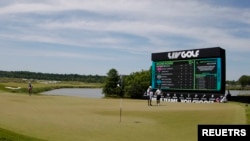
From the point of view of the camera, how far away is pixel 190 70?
161 ft

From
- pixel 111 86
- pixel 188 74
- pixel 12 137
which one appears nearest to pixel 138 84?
pixel 111 86

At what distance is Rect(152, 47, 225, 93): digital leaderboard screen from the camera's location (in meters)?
45.6

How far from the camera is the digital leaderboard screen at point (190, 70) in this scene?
45.6 meters

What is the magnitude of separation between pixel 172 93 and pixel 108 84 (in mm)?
53038

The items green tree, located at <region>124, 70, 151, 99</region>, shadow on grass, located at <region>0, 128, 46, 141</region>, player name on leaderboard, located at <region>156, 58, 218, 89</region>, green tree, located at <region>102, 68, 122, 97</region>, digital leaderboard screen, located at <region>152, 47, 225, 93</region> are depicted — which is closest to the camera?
shadow on grass, located at <region>0, 128, 46, 141</region>

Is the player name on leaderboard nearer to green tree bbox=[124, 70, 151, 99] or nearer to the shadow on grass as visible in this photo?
the shadow on grass

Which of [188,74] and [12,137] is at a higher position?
[188,74]

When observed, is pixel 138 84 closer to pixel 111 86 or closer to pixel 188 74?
pixel 111 86

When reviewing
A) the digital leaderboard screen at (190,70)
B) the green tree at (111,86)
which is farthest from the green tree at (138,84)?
the digital leaderboard screen at (190,70)

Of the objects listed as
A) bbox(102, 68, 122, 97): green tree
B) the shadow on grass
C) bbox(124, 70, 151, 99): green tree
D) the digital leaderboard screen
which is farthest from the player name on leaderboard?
bbox(102, 68, 122, 97): green tree

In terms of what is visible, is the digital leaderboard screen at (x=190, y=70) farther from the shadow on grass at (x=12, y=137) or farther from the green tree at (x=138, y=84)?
the green tree at (x=138, y=84)

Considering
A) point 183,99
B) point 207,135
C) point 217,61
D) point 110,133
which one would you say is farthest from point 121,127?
point 183,99

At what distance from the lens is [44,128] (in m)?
18.0

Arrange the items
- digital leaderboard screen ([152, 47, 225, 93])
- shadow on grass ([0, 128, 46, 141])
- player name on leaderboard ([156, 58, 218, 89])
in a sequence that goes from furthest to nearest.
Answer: player name on leaderboard ([156, 58, 218, 89]), digital leaderboard screen ([152, 47, 225, 93]), shadow on grass ([0, 128, 46, 141])
